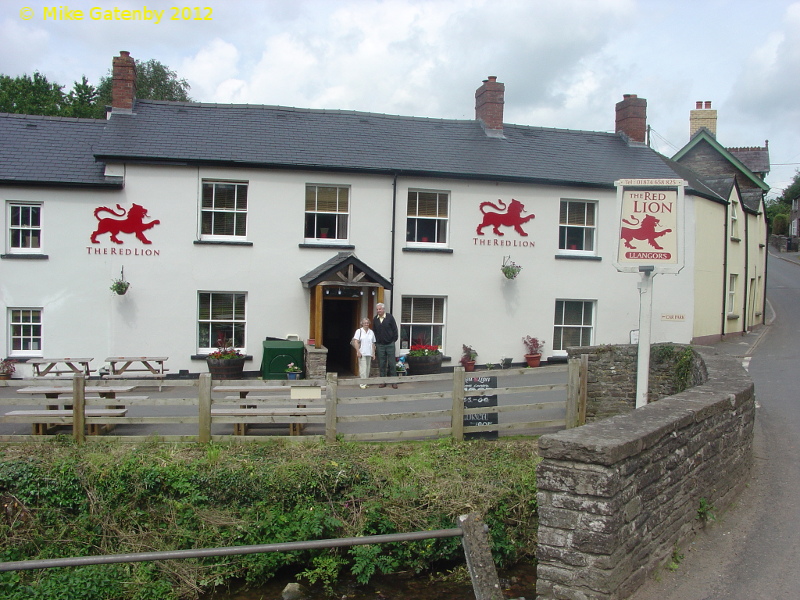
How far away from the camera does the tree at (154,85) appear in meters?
42.3

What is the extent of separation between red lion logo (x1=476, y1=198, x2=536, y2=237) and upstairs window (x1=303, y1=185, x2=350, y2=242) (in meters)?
3.70

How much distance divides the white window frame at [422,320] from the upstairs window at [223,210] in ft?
15.4

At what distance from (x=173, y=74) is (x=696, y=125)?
3244 cm

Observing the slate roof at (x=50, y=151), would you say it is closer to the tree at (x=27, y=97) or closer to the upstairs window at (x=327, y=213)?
the upstairs window at (x=327, y=213)

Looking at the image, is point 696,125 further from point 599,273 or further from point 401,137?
point 401,137

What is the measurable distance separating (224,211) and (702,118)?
81.3 ft

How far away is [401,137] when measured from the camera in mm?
19594

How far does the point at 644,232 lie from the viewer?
Answer: 9070mm

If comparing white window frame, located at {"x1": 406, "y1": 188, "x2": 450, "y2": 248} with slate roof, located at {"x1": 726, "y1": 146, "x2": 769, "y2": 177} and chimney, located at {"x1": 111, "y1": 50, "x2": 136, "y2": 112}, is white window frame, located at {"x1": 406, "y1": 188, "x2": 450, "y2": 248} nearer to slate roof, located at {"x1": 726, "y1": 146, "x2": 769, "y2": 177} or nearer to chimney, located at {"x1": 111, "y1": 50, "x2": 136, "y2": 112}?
chimney, located at {"x1": 111, "y1": 50, "x2": 136, "y2": 112}

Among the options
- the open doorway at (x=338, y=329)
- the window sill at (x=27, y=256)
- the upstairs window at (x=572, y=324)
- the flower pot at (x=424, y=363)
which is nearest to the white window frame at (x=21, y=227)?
the window sill at (x=27, y=256)

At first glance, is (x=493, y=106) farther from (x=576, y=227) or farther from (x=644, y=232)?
(x=644, y=232)

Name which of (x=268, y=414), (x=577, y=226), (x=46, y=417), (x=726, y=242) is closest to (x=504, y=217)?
(x=577, y=226)

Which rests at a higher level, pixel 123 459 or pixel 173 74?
pixel 173 74

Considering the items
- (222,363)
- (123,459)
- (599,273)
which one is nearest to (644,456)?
(123,459)
